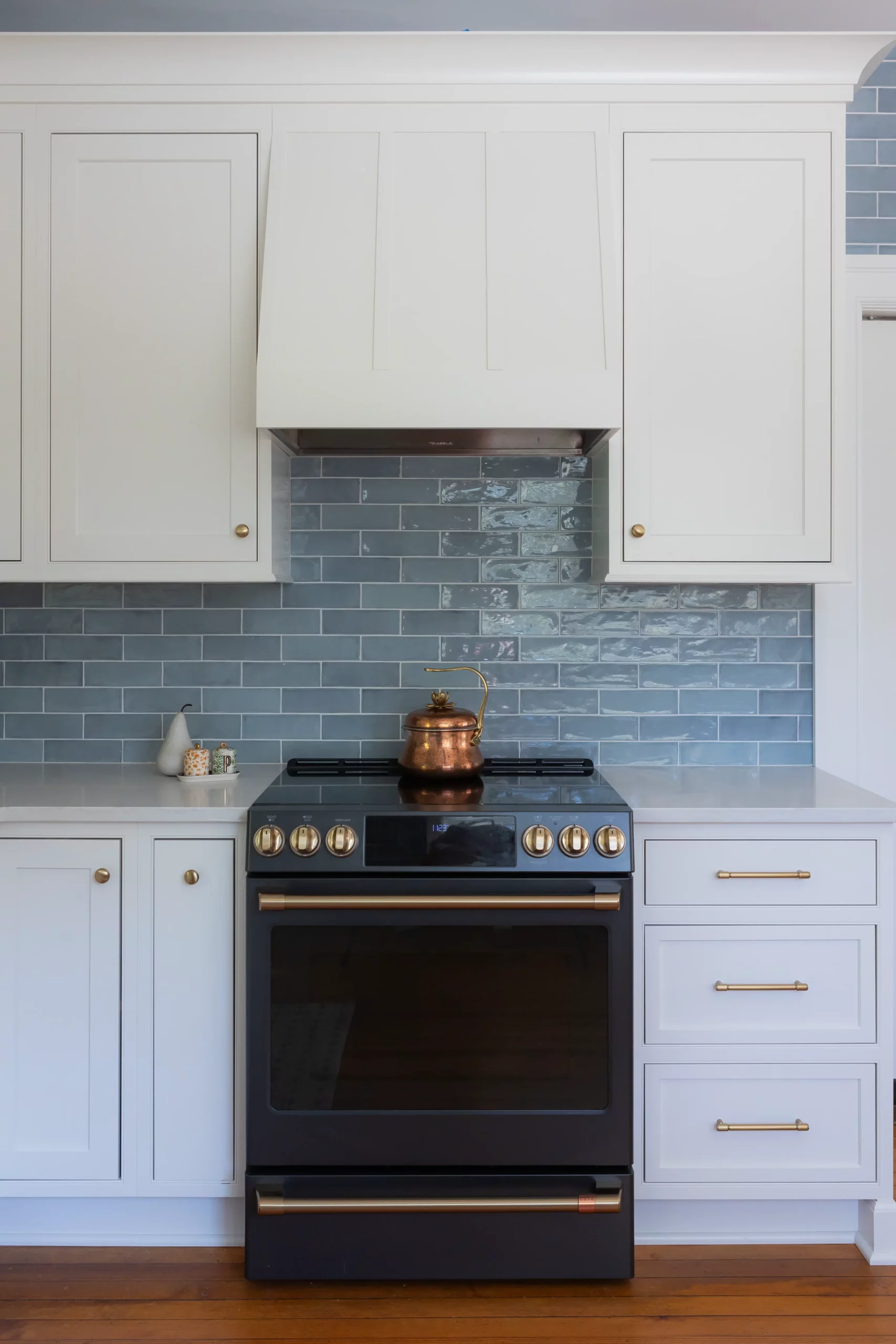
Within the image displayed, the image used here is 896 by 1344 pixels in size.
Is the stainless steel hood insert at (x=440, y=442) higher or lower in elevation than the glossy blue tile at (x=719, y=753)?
higher

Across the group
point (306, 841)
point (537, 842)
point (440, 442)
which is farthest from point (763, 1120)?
point (440, 442)

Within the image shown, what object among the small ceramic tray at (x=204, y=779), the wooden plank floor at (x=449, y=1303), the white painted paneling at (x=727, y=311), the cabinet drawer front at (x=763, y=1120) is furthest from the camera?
the small ceramic tray at (x=204, y=779)

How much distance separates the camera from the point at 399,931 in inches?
78.5

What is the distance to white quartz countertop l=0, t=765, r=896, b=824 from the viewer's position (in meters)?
2.06

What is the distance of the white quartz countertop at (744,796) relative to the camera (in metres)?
2.07

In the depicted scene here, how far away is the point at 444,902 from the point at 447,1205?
620 millimetres

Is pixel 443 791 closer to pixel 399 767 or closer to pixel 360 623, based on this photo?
pixel 399 767

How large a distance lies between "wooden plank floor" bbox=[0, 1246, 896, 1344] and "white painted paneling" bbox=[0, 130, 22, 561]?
1.71 m

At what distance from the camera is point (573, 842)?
6.53 feet

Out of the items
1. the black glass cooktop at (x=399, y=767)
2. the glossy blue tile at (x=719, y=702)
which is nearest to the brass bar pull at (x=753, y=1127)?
the black glass cooktop at (x=399, y=767)

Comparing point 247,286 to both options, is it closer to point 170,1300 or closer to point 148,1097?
point 148,1097

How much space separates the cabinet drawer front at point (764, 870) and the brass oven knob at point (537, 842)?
0.24 m

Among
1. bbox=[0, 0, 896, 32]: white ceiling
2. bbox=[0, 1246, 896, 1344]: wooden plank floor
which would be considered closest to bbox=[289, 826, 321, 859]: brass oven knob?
bbox=[0, 1246, 896, 1344]: wooden plank floor

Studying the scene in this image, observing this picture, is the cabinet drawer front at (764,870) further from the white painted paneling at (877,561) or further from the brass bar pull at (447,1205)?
the white painted paneling at (877,561)
